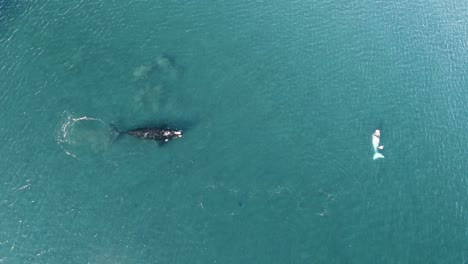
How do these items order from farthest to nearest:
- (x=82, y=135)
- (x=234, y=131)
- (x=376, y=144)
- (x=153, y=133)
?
1. (x=376, y=144)
2. (x=234, y=131)
3. (x=153, y=133)
4. (x=82, y=135)

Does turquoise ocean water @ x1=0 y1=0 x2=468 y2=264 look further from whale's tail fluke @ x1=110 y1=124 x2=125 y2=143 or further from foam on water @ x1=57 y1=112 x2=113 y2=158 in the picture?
whale's tail fluke @ x1=110 y1=124 x2=125 y2=143

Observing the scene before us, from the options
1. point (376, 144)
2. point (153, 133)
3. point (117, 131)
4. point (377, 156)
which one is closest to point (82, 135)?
point (117, 131)

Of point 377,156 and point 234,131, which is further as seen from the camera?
point 234,131

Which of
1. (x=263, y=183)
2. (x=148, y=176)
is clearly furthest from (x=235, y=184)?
(x=148, y=176)

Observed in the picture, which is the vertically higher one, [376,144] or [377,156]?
[376,144]

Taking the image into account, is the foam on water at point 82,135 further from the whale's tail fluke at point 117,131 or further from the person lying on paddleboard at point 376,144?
the person lying on paddleboard at point 376,144

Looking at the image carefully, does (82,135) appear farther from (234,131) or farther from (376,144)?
(376,144)
